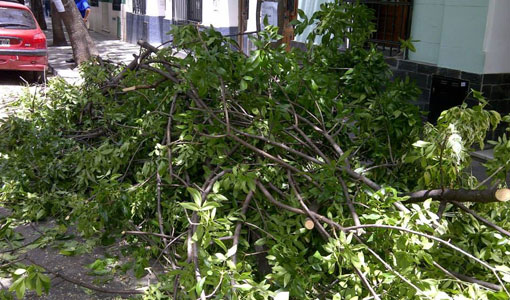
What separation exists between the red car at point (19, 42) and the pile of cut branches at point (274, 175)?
292 inches

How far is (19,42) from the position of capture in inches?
514

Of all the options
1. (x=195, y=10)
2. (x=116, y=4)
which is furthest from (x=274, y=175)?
(x=116, y=4)

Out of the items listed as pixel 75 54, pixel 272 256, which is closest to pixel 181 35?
pixel 272 256

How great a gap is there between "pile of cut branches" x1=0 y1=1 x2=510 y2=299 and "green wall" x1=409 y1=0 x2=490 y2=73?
3.32 meters

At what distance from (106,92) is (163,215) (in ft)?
8.22

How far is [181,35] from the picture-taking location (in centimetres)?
471

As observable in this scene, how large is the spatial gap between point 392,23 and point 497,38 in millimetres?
2498

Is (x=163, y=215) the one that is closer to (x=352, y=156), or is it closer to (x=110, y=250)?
(x=110, y=250)

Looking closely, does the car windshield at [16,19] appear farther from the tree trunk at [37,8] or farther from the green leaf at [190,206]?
the green leaf at [190,206]

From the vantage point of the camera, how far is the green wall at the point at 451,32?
25.7ft

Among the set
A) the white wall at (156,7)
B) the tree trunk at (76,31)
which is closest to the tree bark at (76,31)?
the tree trunk at (76,31)

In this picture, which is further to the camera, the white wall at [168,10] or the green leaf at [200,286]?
the white wall at [168,10]

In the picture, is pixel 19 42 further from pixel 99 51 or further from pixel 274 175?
pixel 274 175

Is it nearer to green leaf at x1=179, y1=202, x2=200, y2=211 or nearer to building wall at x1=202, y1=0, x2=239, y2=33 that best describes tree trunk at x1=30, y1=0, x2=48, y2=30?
building wall at x1=202, y1=0, x2=239, y2=33
